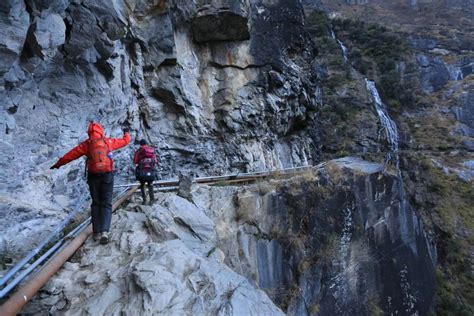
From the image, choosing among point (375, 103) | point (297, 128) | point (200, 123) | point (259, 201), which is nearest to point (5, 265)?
point (259, 201)

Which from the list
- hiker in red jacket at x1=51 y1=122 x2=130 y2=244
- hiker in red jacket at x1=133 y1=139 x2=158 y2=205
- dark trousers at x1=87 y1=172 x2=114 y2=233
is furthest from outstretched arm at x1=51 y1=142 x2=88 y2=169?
hiker in red jacket at x1=133 y1=139 x2=158 y2=205

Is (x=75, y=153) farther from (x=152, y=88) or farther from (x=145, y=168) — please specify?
(x=152, y=88)

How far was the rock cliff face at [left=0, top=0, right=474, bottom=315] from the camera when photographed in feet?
15.1

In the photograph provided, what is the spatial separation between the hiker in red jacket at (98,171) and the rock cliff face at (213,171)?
1.03ft

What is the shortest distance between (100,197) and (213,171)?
8876 mm

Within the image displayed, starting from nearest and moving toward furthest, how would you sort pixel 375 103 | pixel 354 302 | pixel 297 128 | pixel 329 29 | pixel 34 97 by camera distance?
pixel 34 97, pixel 354 302, pixel 297 128, pixel 375 103, pixel 329 29

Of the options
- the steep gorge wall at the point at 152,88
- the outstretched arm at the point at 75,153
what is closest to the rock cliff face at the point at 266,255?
the outstretched arm at the point at 75,153

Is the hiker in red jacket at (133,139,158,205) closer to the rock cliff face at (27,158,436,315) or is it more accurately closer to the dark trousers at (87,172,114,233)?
the rock cliff face at (27,158,436,315)

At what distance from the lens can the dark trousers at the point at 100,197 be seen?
4.62 m

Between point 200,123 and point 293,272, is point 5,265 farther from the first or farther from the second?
point 200,123

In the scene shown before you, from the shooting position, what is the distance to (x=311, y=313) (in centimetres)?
774

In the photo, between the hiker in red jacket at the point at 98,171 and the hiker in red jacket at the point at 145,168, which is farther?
the hiker in red jacket at the point at 145,168

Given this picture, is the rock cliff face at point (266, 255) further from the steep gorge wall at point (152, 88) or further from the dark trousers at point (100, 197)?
the steep gorge wall at point (152, 88)

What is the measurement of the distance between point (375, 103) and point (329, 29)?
12.8m
